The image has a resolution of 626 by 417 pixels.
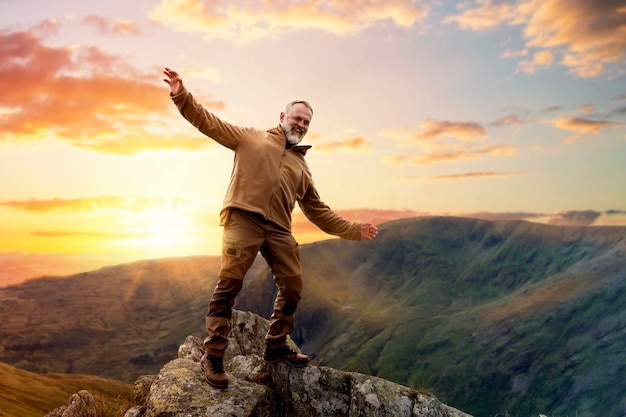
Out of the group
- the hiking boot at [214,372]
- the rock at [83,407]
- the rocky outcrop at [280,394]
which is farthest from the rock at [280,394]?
the rock at [83,407]

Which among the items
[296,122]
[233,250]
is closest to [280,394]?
[233,250]

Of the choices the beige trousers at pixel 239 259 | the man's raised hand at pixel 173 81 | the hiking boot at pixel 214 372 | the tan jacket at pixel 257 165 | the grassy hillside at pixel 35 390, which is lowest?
the grassy hillside at pixel 35 390

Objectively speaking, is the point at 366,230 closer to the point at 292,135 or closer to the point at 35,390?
the point at 292,135

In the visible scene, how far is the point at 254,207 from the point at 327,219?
2.63 m

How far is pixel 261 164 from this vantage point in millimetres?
10711

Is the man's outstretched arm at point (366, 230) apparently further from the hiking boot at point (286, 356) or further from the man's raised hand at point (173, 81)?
the man's raised hand at point (173, 81)

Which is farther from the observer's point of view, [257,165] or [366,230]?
[366,230]

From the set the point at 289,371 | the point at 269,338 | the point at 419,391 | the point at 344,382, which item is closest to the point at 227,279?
the point at 269,338

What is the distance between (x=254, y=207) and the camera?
10539 mm

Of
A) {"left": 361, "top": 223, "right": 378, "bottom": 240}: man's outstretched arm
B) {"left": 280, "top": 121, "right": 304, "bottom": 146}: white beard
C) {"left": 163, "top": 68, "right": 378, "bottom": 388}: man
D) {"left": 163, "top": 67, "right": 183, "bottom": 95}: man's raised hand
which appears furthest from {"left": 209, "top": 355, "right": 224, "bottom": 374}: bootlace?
{"left": 163, "top": 67, "right": 183, "bottom": 95}: man's raised hand

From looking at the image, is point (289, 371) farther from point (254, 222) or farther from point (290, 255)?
point (254, 222)

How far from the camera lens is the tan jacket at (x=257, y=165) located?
10547mm

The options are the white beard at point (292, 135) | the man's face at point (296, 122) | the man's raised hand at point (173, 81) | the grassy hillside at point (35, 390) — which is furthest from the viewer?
the grassy hillside at point (35, 390)

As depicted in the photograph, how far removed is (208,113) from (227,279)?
11.2 ft
